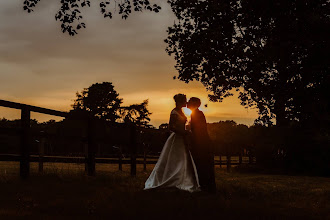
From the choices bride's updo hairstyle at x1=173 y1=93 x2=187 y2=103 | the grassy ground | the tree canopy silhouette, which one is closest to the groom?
bride's updo hairstyle at x1=173 y1=93 x2=187 y2=103

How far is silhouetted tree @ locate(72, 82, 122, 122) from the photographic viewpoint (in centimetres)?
6512

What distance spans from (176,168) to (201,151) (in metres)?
0.83

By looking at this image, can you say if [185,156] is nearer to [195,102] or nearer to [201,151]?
[201,151]

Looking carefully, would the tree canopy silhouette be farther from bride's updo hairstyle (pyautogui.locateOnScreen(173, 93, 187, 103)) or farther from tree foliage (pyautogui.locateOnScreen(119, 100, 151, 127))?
tree foliage (pyautogui.locateOnScreen(119, 100, 151, 127))

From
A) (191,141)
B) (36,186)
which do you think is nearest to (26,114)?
(36,186)

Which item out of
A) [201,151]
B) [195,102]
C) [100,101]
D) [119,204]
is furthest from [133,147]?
[100,101]

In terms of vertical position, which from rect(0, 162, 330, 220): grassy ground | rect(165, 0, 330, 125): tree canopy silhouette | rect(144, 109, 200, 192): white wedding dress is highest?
rect(165, 0, 330, 125): tree canopy silhouette

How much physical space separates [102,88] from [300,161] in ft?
158

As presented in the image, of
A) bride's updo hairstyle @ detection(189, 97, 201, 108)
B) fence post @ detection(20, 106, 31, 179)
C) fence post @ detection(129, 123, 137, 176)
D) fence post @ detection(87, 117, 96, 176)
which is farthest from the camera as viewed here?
fence post @ detection(129, 123, 137, 176)

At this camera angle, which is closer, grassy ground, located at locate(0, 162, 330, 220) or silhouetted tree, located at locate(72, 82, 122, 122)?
grassy ground, located at locate(0, 162, 330, 220)

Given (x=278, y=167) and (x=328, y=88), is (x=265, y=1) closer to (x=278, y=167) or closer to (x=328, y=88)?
(x=328, y=88)

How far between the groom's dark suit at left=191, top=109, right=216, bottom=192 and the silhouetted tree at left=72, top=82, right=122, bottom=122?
54.9 meters

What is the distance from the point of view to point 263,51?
2128 centimetres

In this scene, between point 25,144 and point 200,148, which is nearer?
point 25,144
